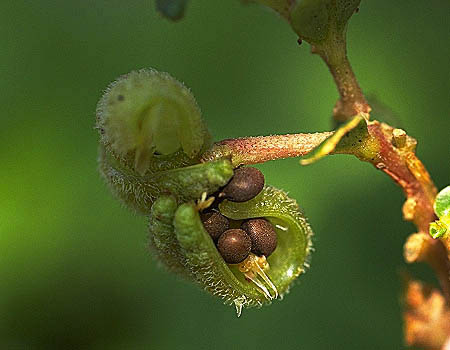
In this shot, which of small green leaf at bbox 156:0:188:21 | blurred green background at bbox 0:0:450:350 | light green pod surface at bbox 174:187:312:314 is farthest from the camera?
blurred green background at bbox 0:0:450:350

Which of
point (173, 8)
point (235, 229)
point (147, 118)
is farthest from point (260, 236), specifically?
point (173, 8)

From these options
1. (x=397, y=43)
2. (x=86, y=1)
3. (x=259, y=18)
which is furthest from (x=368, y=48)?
(x=86, y=1)

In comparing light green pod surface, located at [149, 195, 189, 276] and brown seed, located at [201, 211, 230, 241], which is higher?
brown seed, located at [201, 211, 230, 241]

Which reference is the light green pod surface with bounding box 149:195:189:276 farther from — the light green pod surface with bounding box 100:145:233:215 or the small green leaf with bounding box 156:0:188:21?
the small green leaf with bounding box 156:0:188:21

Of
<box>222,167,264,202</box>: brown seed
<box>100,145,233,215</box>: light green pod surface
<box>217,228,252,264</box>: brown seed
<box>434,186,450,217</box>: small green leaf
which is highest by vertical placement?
<box>434,186,450,217</box>: small green leaf

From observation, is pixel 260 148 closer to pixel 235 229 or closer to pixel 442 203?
pixel 235 229

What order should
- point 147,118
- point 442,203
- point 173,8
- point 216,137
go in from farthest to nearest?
point 216,137
point 173,8
point 442,203
point 147,118

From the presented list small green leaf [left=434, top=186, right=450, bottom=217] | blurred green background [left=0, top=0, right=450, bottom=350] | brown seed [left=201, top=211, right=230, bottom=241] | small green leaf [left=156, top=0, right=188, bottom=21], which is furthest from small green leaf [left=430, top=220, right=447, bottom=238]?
blurred green background [left=0, top=0, right=450, bottom=350]
